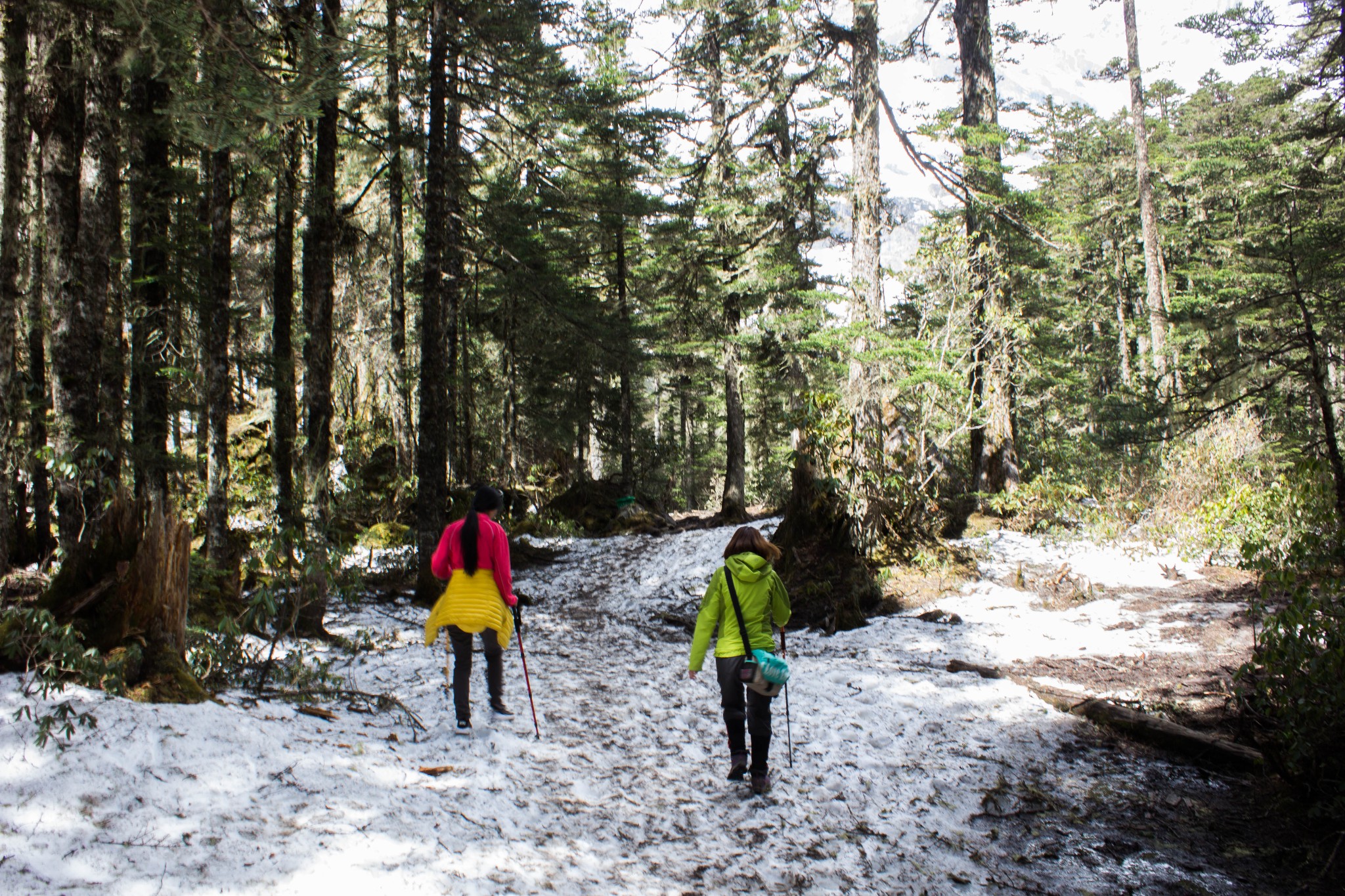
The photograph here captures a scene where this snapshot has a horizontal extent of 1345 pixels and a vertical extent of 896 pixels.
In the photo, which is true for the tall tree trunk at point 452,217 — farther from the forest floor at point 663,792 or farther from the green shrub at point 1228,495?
the green shrub at point 1228,495

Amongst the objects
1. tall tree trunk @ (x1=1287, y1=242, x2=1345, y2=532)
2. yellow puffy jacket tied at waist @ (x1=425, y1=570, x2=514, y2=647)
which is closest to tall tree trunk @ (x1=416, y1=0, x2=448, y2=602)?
yellow puffy jacket tied at waist @ (x1=425, y1=570, x2=514, y2=647)

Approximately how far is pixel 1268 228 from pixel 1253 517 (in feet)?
63.3

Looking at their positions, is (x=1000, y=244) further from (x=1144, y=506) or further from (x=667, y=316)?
(x=667, y=316)

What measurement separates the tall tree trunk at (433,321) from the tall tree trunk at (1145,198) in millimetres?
20438

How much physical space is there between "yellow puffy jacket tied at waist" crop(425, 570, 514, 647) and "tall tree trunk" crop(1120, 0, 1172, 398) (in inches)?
868

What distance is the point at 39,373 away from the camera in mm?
10086

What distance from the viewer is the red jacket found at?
221 inches

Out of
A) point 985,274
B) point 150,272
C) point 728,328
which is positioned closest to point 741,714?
point 150,272

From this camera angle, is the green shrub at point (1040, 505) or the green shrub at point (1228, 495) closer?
the green shrub at point (1228, 495)

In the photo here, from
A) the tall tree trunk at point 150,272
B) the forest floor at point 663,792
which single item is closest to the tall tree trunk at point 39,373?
the tall tree trunk at point 150,272

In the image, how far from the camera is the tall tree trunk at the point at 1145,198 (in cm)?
2153

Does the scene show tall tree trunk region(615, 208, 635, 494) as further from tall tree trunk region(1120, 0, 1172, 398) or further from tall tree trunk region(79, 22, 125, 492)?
tall tree trunk region(1120, 0, 1172, 398)

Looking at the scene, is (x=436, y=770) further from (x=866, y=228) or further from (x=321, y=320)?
(x=866, y=228)

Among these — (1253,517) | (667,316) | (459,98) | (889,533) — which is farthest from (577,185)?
(1253,517)
